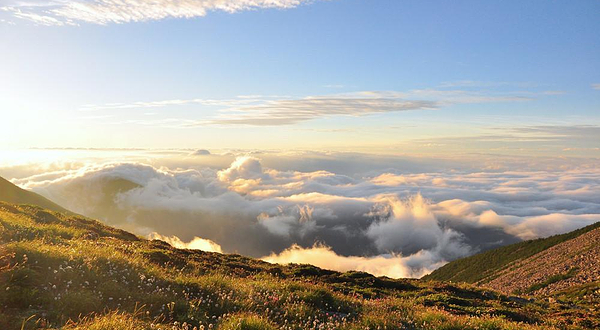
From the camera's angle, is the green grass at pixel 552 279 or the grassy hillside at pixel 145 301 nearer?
the grassy hillside at pixel 145 301

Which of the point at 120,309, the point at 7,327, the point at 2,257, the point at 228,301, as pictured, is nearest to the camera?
the point at 7,327

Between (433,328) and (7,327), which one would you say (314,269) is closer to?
(433,328)

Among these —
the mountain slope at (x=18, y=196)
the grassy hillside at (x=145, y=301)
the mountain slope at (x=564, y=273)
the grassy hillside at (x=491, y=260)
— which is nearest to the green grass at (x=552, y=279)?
the mountain slope at (x=564, y=273)

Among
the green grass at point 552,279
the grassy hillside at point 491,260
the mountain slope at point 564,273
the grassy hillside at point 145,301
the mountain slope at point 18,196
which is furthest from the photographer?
the grassy hillside at point 491,260

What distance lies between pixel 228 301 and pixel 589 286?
157 ft

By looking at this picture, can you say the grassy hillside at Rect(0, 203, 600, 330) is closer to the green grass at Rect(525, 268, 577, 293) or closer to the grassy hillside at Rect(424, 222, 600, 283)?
the green grass at Rect(525, 268, 577, 293)

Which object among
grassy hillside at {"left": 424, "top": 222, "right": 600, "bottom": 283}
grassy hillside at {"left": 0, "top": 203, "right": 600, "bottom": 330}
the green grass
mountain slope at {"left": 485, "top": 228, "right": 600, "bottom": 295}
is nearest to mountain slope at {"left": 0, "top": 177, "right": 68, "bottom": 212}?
grassy hillside at {"left": 0, "top": 203, "right": 600, "bottom": 330}

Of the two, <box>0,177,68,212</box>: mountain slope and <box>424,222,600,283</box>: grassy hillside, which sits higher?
<box>0,177,68,212</box>: mountain slope

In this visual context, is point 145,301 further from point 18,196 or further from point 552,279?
point 18,196

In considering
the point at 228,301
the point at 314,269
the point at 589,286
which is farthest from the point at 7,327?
the point at 589,286

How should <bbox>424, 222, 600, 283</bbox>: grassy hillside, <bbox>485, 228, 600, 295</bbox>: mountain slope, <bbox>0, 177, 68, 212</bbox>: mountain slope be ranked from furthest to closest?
<bbox>424, 222, 600, 283</bbox>: grassy hillside → <bbox>0, 177, 68, 212</bbox>: mountain slope → <bbox>485, 228, 600, 295</bbox>: mountain slope

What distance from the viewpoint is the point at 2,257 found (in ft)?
27.0

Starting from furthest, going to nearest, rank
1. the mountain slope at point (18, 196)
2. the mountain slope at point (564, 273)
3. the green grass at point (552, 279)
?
the mountain slope at point (18, 196)
the green grass at point (552, 279)
the mountain slope at point (564, 273)

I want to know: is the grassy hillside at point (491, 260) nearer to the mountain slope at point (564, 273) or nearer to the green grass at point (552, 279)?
the mountain slope at point (564, 273)
